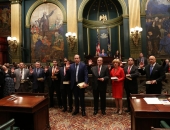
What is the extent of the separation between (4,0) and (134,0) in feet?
32.6

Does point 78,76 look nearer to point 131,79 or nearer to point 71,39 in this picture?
point 131,79

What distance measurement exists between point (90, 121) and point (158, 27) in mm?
8231

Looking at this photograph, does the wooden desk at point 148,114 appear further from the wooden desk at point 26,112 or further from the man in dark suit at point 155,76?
the wooden desk at point 26,112

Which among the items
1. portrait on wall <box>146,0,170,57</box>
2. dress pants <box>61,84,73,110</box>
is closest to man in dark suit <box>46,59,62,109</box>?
dress pants <box>61,84,73,110</box>

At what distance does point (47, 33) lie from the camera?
11797 mm

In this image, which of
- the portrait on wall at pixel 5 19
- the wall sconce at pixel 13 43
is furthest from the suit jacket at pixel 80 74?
the portrait on wall at pixel 5 19

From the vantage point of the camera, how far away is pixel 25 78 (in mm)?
5715

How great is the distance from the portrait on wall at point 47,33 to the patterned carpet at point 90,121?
22.9 feet

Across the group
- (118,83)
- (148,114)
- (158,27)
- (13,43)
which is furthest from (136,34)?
(13,43)

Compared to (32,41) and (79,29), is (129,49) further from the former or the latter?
(32,41)

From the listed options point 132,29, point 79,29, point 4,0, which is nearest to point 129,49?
point 132,29

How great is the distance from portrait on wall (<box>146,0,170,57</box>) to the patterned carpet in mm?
6578

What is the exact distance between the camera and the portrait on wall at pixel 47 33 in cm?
1154

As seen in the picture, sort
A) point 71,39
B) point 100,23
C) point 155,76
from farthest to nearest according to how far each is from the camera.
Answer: point 100,23 → point 71,39 → point 155,76
